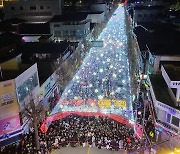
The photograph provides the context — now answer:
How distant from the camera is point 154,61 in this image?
977 inches

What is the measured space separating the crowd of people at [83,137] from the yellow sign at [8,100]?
2.20 m

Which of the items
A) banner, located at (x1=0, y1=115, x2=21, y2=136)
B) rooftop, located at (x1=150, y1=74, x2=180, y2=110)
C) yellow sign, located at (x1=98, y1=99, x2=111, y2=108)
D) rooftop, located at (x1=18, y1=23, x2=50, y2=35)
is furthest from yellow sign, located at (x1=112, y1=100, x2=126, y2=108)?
rooftop, located at (x1=18, y1=23, x2=50, y2=35)

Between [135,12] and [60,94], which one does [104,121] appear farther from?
[135,12]

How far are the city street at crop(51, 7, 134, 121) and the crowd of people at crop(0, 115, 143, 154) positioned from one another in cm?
171

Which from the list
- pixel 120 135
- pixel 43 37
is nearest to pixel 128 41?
pixel 43 37

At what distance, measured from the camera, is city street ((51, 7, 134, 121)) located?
23.3 meters

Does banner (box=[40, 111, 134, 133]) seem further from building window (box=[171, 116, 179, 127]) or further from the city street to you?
building window (box=[171, 116, 179, 127])

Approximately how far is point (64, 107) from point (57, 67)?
5.90 metres

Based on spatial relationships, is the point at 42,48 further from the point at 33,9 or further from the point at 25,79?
the point at 33,9

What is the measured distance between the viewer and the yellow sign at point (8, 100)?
1803cm

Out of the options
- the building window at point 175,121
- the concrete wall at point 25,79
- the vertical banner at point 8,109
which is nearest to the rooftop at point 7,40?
the concrete wall at point 25,79

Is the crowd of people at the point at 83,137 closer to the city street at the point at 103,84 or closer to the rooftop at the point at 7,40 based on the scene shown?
the city street at the point at 103,84

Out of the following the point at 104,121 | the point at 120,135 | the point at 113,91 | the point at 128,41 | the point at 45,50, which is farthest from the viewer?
the point at 128,41

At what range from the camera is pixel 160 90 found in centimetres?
2119
